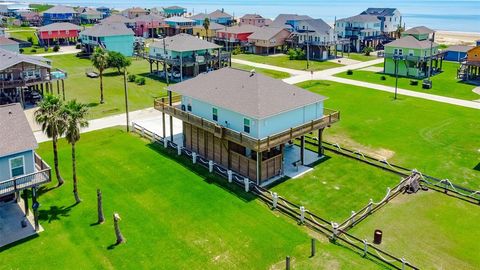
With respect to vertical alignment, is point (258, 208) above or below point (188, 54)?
below

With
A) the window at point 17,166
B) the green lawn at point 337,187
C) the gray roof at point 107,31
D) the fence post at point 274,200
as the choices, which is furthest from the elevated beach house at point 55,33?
the fence post at point 274,200

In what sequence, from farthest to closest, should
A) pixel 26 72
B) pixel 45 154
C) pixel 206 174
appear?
pixel 26 72, pixel 45 154, pixel 206 174

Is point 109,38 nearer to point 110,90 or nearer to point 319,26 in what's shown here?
point 110,90

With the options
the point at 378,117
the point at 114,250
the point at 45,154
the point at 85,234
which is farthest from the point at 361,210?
the point at 45,154

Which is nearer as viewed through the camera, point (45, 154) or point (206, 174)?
point (206, 174)

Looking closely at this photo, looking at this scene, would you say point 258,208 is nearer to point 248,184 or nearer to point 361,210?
point 248,184

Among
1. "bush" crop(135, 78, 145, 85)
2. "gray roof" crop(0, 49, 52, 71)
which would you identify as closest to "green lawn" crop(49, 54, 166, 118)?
"bush" crop(135, 78, 145, 85)

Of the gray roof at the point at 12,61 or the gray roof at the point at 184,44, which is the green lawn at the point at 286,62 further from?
the gray roof at the point at 12,61

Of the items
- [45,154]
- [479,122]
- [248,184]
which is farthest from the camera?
[479,122]
